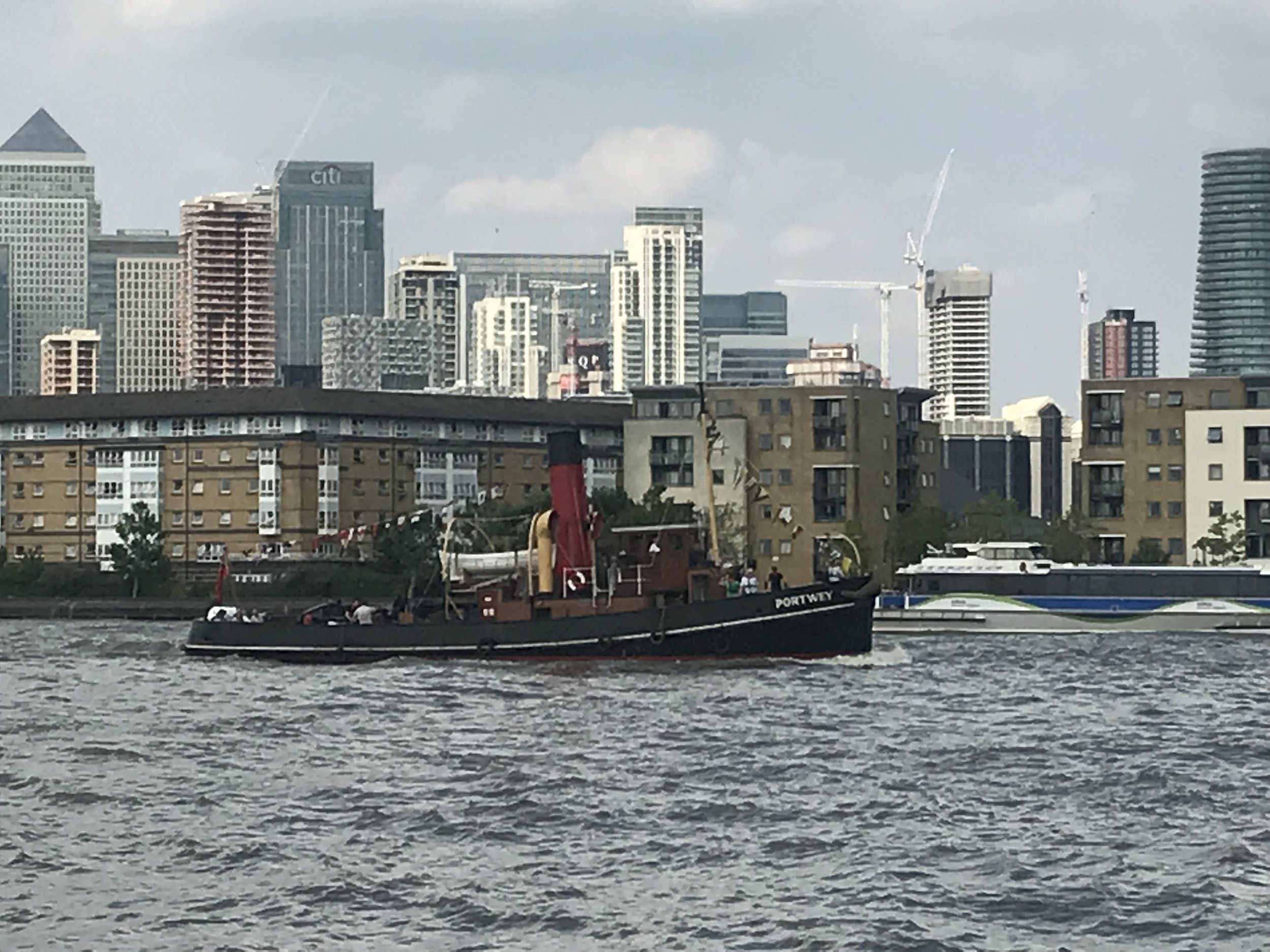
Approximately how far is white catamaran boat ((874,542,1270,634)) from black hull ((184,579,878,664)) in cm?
2605

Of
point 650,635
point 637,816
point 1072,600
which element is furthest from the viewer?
point 1072,600

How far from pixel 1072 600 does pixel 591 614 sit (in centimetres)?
3646

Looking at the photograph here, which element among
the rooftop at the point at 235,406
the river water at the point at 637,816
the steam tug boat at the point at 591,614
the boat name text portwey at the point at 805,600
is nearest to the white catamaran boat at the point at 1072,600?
the steam tug boat at the point at 591,614

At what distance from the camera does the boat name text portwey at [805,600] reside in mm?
82125

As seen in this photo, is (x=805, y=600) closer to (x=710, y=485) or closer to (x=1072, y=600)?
(x=710, y=485)

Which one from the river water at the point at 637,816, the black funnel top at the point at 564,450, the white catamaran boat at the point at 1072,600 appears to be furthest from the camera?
the white catamaran boat at the point at 1072,600

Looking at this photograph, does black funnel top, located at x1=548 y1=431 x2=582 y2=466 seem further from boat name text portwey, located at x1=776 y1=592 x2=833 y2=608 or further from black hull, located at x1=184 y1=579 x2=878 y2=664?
boat name text portwey, located at x1=776 y1=592 x2=833 y2=608

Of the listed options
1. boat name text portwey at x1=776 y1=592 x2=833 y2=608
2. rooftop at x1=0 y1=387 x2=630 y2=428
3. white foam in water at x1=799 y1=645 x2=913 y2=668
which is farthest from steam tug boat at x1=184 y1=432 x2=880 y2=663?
rooftop at x1=0 y1=387 x2=630 y2=428

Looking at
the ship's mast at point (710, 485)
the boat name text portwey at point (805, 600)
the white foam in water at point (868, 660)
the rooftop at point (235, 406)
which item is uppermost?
the rooftop at point (235, 406)

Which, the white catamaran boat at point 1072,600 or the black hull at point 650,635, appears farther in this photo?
the white catamaran boat at point 1072,600

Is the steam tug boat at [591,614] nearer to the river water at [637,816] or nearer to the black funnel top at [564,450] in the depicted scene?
the black funnel top at [564,450]

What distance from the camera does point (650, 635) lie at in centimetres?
8075

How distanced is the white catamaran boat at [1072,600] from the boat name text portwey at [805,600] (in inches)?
1105

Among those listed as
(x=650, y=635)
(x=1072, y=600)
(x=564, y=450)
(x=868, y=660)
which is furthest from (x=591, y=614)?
(x=1072, y=600)
